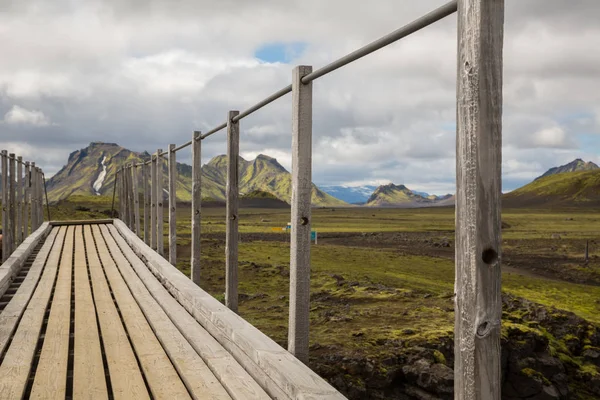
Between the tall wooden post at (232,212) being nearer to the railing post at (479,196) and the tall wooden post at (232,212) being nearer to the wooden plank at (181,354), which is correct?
the wooden plank at (181,354)

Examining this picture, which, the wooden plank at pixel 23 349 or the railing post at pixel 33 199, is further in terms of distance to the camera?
the railing post at pixel 33 199

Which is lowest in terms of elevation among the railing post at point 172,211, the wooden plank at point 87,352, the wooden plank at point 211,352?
the wooden plank at point 87,352

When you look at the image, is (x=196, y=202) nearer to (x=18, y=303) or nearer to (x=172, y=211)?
(x=172, y=211)

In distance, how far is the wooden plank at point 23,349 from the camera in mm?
3547

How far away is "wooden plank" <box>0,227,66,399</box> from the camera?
11.6 feet

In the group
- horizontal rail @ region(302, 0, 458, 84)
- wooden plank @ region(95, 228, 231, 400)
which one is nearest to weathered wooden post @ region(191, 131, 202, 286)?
wooden plank @ region(95, 228, 231, 400)

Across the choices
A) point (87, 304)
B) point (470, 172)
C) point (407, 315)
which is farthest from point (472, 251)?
point (407, 315)

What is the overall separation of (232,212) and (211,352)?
1988 millimetres

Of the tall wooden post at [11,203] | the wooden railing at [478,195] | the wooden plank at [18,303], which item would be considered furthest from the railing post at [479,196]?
the tall wooden post at [11,203]

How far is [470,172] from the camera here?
199 centimetres

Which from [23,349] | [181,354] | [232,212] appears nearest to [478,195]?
[181,354]

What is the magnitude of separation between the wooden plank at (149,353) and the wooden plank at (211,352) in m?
0.25

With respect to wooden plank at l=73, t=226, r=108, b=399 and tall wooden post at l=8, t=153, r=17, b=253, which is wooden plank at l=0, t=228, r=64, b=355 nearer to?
wooden plank at l=73, t=226, r=108, b=399

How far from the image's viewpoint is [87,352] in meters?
4.33
